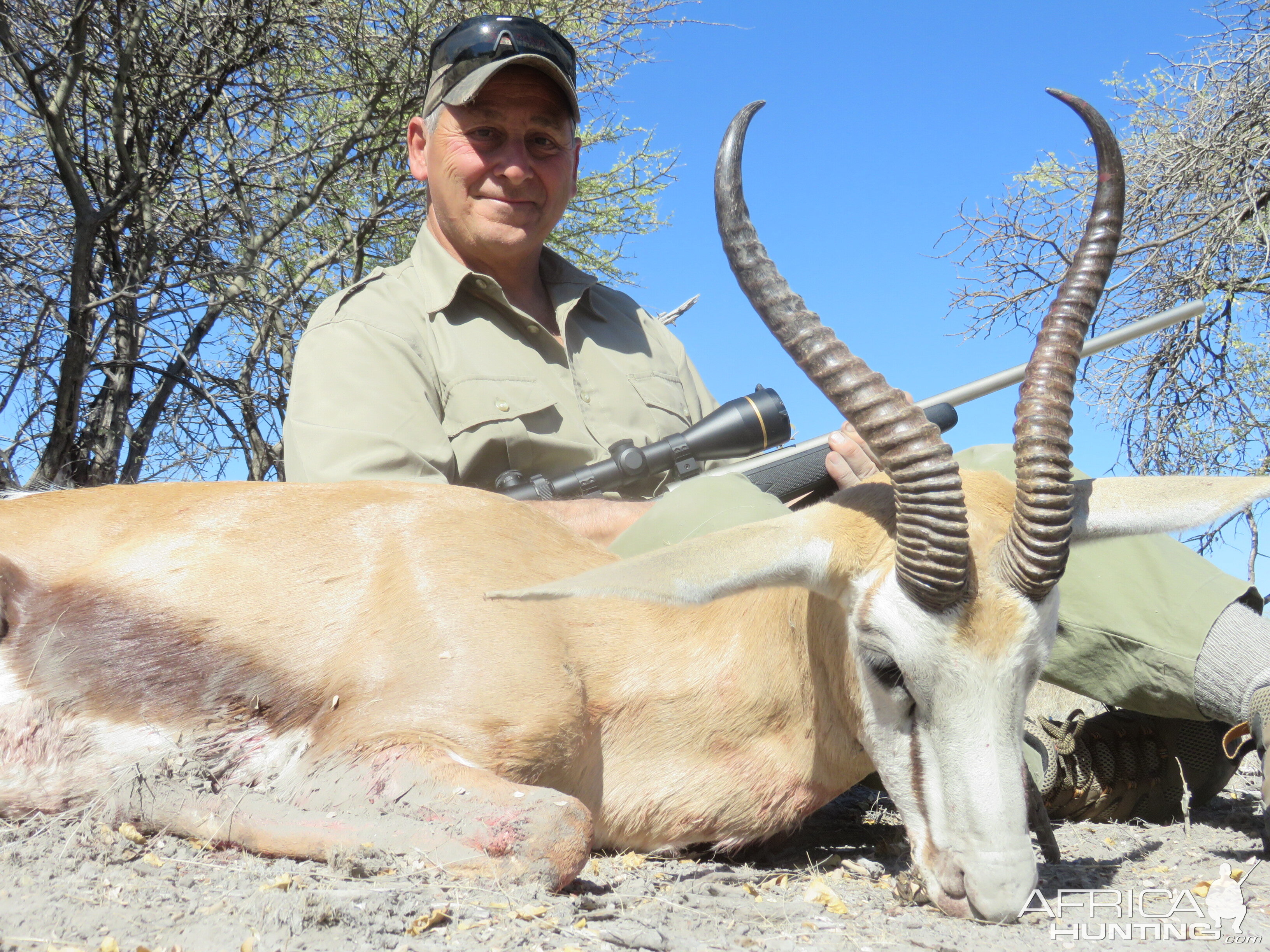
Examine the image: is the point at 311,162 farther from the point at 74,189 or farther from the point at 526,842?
the point at 526,842

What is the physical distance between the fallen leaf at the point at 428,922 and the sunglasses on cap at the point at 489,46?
3966mm

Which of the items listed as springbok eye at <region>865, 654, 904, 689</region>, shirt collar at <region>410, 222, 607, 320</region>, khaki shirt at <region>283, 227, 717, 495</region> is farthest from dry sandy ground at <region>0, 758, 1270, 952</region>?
shirt collar at <region>410, 222, 607, 320</region>

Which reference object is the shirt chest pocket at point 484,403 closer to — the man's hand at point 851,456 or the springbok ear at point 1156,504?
the man's hand at point 851,456

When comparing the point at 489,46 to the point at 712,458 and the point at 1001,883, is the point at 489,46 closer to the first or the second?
the point at 712,458

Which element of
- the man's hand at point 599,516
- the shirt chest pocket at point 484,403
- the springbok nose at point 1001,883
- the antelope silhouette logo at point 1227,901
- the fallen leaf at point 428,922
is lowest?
the antelope silhouette logo at point 1227,901

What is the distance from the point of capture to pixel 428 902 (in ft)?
7.70

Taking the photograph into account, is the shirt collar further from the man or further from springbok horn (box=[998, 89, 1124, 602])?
springbok horn (box=[998, 89, 1124, 602])

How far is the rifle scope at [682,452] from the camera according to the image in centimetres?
468

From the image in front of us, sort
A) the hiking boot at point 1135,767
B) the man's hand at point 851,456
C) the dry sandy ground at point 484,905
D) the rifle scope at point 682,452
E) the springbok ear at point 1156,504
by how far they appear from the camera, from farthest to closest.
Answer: the rifle scope at point 682,452 < the hiking boot at point 1135,767 < the man's hand at point 851,456 < the springbok ear at point 1156,504 < the dry sandy ground at point 484,905

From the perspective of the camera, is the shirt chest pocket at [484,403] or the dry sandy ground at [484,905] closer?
the dry sandy ground at [484,905]

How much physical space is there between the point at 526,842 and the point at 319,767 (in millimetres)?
722

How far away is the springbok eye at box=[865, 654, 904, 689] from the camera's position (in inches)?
114

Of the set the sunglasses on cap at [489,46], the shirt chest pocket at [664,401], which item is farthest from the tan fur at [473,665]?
the sunglasses on cap at [489,46]

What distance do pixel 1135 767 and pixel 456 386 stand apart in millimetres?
3239
